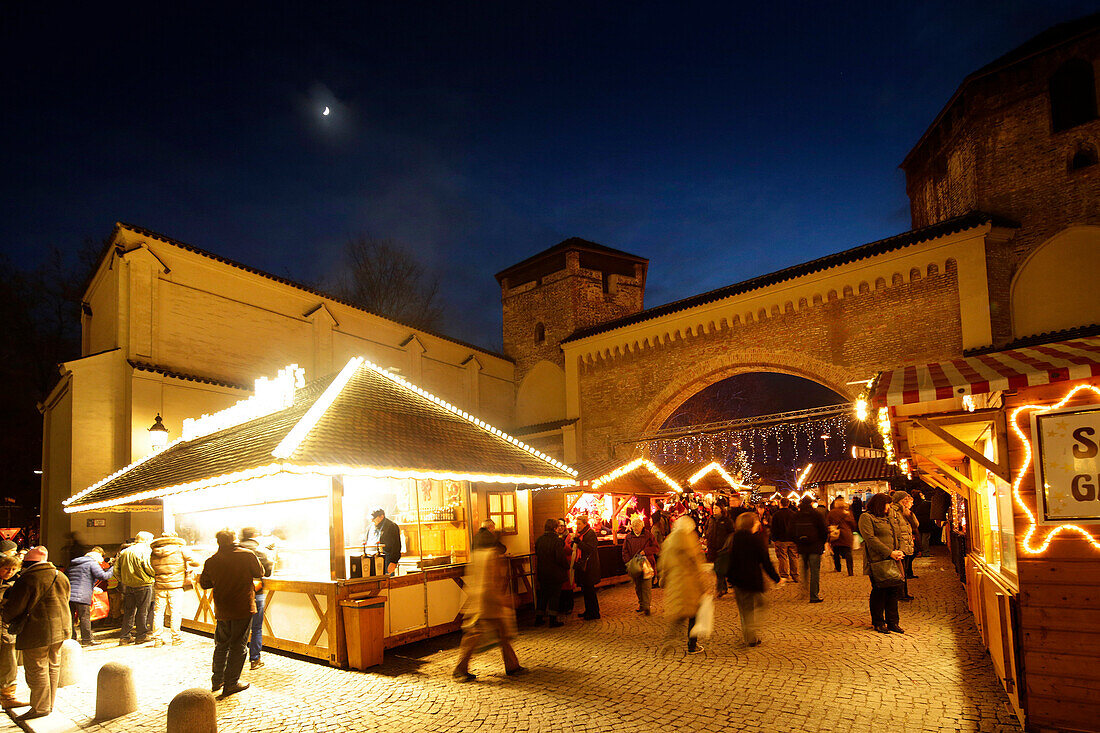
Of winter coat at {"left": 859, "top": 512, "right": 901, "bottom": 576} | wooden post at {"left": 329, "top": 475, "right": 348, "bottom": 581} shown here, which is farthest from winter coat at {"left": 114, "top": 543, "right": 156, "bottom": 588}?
winter coat at {"left": 859, "top": 512, "right": 901, "bottom": 576}

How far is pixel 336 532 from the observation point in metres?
7.91

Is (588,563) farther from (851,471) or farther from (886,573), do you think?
(851,471)

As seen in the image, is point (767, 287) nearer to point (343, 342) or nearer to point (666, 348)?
point (666, 348)

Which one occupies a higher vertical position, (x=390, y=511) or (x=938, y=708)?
(x=390, y=511)

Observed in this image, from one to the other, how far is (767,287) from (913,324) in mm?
4116

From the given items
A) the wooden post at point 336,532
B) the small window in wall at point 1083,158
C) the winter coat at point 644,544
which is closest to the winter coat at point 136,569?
the wooden post at point 336,532

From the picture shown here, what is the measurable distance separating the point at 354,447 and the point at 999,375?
267 inches

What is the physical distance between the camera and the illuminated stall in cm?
788

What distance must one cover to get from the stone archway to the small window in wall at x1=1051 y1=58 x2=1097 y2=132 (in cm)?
797

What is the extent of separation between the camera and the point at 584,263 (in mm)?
26391

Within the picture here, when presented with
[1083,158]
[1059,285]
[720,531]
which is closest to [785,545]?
[720,531]

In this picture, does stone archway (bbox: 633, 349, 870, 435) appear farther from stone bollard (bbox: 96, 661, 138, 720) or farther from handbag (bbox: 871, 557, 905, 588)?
stone bollard (bbox: 96, 661, 138, 720)

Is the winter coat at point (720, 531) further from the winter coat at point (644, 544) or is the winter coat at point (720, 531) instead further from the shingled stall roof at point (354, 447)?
the shingled stall roof at point (354, 447)

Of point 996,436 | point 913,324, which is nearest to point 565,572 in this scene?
point 996,436
